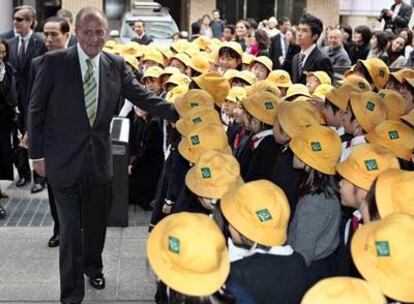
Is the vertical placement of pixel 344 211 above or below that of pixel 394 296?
below

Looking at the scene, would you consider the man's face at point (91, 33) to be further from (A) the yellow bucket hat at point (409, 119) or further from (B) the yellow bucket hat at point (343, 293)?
(B) the yellow bucket hat at point (343, 293)

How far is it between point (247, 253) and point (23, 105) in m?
5.57

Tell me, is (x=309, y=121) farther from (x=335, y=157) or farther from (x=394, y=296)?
(x=394, y=296)

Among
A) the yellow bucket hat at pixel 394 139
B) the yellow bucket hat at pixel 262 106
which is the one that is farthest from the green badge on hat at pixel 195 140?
the yellow bucket hat at pixel 394 139

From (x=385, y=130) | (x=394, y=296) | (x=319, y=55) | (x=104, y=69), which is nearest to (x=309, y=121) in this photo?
(x=385, y=130)

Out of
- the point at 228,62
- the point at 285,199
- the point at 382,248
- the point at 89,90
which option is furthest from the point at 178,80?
the point at 382,248

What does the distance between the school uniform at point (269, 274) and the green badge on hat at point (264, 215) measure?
0.48 feet

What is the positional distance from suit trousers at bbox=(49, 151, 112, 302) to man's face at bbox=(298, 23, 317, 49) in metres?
3.86

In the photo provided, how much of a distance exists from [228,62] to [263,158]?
323 cm

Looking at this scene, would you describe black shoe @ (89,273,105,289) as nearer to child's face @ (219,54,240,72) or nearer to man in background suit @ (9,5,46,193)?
man in background suit @ (9,5,46,193)

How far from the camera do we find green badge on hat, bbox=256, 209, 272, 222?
320 centimetres

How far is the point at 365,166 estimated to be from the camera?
→ 3936mm

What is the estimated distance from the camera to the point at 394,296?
2.74 m

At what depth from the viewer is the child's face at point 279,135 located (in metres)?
4.86
